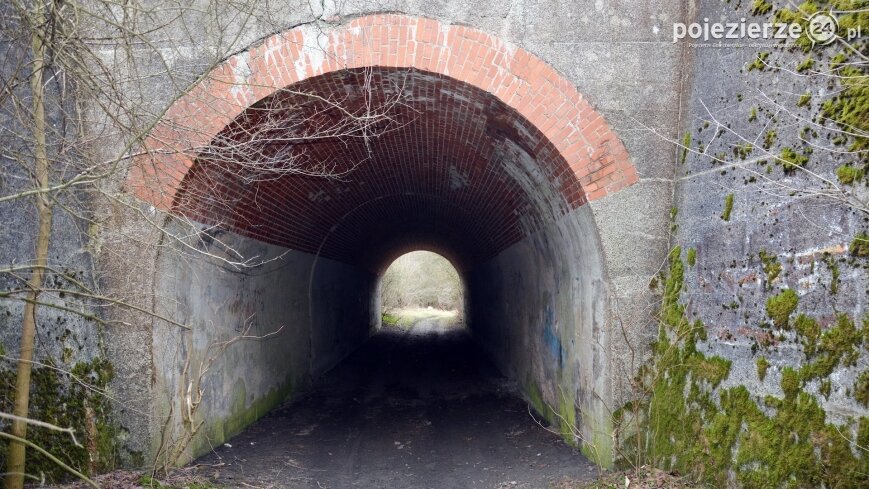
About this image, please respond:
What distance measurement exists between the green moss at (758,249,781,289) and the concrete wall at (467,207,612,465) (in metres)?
1.51

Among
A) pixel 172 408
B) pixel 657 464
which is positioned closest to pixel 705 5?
pixel 657 464

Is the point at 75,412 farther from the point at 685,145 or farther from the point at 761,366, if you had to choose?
the point at 685,145

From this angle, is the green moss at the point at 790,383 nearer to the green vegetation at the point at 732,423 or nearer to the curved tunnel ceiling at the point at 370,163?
the green vegetation at the point at 732,423

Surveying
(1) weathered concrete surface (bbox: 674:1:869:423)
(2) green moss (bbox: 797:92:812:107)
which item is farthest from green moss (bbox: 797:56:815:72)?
(2) green moss (bbox: 797:92:812:107)

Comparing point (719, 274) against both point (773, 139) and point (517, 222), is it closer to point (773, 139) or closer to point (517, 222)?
point (773, 139)

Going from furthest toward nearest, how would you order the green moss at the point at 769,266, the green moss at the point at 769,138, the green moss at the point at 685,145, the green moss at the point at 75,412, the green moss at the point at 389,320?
the green moss at the point at 389,320 → the green moss at the point at 75,412 → the green moss at the point at 685,145 → the green moss at the point at 769,138 → the green moss at the point at 769,266

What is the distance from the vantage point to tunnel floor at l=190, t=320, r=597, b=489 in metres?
6.35

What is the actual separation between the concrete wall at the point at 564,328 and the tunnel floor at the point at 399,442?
365 millimetres

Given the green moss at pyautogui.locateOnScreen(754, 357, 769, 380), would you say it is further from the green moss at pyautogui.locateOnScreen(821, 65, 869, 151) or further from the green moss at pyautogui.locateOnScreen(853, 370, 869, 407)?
the green moss at pyautogui.locateOnScreen(821, 65, 869, 151)

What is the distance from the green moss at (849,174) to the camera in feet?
12.6

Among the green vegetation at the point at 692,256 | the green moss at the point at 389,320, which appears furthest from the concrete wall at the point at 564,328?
the green moss at the point at 389,320

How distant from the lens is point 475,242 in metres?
14.4

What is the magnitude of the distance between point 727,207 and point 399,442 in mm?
4875

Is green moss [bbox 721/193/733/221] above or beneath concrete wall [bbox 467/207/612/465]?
above
